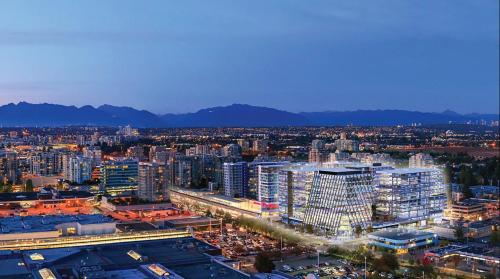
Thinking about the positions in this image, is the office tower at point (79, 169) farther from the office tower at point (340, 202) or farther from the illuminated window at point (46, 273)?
the illuminated window at point (46, 273)

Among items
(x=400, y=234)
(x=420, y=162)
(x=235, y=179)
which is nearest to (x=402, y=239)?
(x=400, y=234)

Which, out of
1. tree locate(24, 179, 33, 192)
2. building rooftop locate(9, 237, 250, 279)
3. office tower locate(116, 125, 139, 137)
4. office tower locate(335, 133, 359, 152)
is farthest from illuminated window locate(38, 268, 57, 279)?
office tower locate(116, 125, 139, 137)

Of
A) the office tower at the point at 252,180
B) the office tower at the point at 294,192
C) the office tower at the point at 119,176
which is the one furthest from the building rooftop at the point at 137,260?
the office tower at the point at 119,176

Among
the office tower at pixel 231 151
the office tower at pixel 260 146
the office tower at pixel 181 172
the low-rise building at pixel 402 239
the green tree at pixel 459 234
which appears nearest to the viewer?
the low-rise building at pixel 402 239

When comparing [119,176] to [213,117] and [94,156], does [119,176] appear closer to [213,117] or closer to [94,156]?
[94,156]

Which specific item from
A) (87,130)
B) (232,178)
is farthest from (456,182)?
(87,130)

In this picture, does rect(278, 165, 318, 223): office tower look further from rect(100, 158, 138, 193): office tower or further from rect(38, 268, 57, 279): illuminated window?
rect(38, 268, 57, 279): illuminated window
